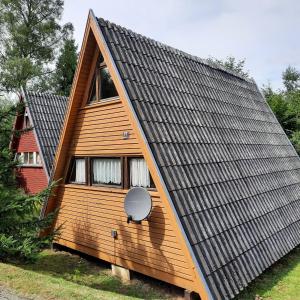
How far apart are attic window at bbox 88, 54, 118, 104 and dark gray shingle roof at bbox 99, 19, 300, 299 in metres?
0.87

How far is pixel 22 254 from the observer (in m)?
8.27

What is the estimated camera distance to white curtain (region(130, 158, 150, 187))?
8.39 metres

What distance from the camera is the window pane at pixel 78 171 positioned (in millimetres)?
10599

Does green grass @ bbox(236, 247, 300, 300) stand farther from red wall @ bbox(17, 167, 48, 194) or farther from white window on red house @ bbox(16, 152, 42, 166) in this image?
white window on red house @ bbox(16, 152, 42, 166)

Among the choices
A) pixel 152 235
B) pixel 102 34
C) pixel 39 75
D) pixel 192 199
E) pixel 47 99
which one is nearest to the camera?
pixel 192 199

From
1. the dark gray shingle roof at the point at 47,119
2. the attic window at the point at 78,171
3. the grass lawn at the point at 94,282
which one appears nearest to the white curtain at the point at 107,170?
the attic window at the point at 78,171

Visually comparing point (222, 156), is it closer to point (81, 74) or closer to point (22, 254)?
point (81, 74)

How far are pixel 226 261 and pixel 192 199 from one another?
58.0 inches

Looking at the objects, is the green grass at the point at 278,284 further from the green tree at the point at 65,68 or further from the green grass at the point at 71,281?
the green tree at the point at 65,68

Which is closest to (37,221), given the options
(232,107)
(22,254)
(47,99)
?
(22,254)

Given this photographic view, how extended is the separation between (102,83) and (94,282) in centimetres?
565

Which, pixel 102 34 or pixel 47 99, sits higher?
pixel 47 99

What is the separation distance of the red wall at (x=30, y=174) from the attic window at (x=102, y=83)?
10889 millimetres

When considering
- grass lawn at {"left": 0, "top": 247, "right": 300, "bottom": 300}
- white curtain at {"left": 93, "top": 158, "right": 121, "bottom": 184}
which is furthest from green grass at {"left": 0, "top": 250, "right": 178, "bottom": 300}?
white curtain at {"left": 93, "top": 158, "right": 121, "bottom": 184}
